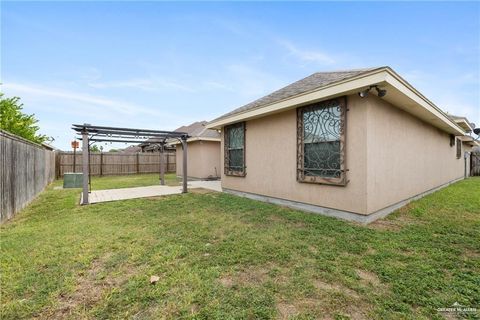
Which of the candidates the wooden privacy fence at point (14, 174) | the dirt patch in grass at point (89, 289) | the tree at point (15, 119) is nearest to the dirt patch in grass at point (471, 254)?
the dirt patch in grass at point (89, 289)

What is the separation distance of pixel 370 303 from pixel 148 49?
1097cm

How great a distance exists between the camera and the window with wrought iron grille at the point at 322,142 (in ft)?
14.3

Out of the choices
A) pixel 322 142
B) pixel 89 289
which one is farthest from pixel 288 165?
pixel 89 289

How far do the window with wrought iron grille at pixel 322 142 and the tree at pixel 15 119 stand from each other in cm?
1543

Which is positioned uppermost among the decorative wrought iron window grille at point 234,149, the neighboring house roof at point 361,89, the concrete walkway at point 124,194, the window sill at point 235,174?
the neighboring house roof at point 361,89

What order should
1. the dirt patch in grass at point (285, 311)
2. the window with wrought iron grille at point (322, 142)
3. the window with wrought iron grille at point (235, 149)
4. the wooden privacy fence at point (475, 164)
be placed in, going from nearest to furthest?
the dirt patch in grass at point (285, 311) < the window with wrought iron grille at point (322, 142) < the window with wrought iron grille at point (235, 149) < the wooden privacy fence at point (475, 164)

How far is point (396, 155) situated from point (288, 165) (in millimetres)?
2462

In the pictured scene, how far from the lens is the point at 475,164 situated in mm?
15273

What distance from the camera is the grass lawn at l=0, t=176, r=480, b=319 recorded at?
182 cm

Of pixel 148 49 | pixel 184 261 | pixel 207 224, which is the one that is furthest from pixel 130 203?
pixel 148 49

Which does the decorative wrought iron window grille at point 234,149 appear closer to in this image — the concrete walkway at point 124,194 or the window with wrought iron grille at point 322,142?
the concrete walkway at point 124,194

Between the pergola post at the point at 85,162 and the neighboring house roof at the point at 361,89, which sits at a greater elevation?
the neighboring house roof at the point at 361,89

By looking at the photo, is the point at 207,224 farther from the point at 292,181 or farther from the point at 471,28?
the point at 471,28

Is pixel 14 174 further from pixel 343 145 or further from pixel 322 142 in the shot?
pixel 343 145
